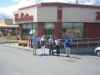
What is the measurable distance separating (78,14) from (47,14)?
143 inches

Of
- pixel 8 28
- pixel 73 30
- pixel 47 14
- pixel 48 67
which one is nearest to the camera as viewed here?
pixel 48 67

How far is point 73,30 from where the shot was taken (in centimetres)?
2628

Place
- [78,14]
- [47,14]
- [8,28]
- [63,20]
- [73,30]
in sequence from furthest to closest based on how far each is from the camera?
[8,28] < [73,30] < [78,14] < [63,20] < [47,14]

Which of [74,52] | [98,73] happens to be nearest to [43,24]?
[74,52]

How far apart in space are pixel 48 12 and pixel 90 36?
6472 millimetres

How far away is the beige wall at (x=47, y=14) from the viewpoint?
2472 centimetres

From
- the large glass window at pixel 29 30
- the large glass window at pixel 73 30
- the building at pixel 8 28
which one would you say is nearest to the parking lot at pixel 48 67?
the large glass window at pixel 73 30

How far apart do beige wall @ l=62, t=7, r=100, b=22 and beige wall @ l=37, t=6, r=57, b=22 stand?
105 centimetres

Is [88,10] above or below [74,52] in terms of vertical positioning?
above

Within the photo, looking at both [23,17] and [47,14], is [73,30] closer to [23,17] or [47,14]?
[47,14]

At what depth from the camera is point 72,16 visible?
25281 mm

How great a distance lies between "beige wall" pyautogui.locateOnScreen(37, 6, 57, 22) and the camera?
2472cm

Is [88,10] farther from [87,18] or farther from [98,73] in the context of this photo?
[98,73]

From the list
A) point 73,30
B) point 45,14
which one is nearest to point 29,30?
point 45,14
